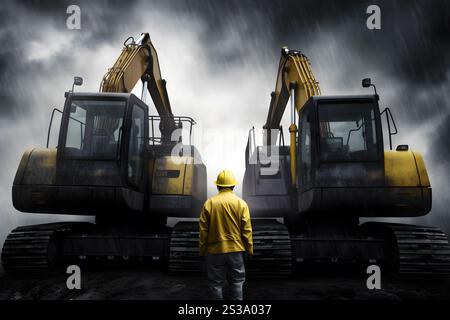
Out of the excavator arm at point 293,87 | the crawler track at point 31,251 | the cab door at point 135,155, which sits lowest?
the crawler track at point 31,251

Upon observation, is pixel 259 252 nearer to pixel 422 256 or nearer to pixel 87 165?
pixel 422 256

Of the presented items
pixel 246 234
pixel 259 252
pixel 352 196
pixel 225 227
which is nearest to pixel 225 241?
pixel 225 227

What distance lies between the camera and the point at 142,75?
9711 mm

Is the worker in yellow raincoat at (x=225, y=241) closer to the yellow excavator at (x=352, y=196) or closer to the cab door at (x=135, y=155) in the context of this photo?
the yellow excavator at (x=352, y=196)

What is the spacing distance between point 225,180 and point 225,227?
61 cm

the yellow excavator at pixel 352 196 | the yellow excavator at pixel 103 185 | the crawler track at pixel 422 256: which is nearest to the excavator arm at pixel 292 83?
the yellow excavator at pixel 352 196

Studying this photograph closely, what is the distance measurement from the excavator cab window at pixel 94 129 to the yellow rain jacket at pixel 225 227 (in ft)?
9.60

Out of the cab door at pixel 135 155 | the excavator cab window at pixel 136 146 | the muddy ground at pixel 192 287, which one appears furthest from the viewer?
the excavator cab window at pixel 136 146

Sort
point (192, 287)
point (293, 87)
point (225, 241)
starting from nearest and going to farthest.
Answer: point (225, 241), point (192, 287), point (293, 87)

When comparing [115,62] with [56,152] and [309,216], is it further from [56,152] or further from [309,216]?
[309,216]

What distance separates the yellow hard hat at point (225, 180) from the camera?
185 inches

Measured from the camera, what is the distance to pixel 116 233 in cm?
766

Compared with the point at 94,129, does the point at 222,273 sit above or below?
below

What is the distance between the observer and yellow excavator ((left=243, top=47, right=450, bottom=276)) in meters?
6.39
